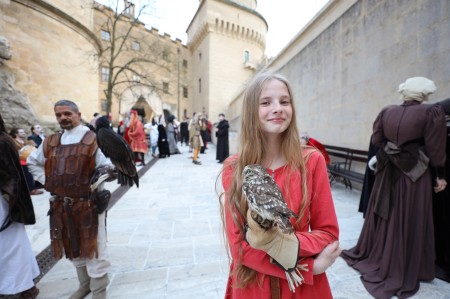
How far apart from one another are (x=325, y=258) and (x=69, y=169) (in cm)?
205

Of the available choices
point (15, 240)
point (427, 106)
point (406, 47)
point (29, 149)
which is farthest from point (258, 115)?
point (29, 149)

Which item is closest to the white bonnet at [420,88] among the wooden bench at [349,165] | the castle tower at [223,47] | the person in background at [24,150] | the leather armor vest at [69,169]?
the wooden bench at [349,165]

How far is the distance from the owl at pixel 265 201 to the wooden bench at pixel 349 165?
4.76m

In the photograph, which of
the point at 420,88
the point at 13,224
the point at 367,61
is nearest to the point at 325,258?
the point at 420,88

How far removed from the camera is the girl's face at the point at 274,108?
3.56 ft

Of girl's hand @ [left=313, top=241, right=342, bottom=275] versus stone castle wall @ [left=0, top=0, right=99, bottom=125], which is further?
stone castle wall @ [left=0, top=0, right=99, bottom=125]

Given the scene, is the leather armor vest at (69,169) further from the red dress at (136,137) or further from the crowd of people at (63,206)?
the red dress at (136,137)

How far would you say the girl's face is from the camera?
1085 millimetres

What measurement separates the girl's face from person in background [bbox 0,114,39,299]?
89.8 inches

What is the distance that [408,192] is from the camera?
89.0 inches

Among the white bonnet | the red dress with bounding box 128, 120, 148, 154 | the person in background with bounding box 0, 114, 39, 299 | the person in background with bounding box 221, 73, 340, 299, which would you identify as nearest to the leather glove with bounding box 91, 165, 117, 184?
the person in background with bounding box 0, 114, 39, 299

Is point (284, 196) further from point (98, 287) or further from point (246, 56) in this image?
point (246, 56)

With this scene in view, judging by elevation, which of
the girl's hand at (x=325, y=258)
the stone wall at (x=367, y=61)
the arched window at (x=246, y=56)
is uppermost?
the arched window at (x=246, y=56)

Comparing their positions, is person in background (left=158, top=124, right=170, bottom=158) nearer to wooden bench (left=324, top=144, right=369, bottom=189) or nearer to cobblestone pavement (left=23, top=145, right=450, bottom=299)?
cobblestone pavement (left=23, top=145, right=450, bottom=299)
